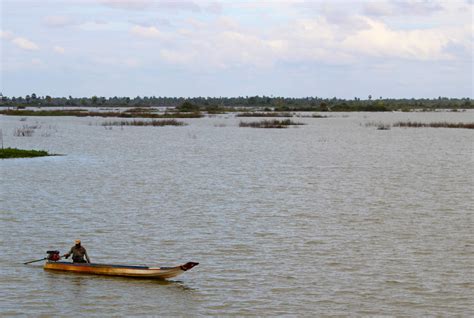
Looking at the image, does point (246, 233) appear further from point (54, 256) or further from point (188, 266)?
point (54, 256)

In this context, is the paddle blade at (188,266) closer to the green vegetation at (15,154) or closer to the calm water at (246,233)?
the calm water at (246,233)

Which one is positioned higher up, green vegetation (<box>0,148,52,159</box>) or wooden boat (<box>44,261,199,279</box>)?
green vegetation (<box>0,148,52,159</box>)

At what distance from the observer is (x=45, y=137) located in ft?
269

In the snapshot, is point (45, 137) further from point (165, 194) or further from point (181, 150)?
point (165, 194)

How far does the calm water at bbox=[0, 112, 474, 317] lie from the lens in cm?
1819

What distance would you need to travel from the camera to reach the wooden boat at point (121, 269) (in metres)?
19.2

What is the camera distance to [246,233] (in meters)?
26.4

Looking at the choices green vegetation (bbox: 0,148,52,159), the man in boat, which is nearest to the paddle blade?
the man in boat

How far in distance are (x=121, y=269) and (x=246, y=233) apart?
25.2 ft

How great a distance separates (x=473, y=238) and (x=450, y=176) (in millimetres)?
21729

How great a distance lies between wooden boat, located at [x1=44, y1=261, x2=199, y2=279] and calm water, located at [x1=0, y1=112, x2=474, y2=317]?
0.24 meters

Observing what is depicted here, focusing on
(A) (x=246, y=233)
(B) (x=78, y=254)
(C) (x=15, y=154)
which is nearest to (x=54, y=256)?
(B) (x=78, y=254)

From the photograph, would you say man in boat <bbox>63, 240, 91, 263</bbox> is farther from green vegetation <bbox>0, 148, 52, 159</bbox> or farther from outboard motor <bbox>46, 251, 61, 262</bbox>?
green vegetation <bbox>0, 148, 52, 159</bbox>

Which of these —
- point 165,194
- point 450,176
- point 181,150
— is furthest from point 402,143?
point 165,194
